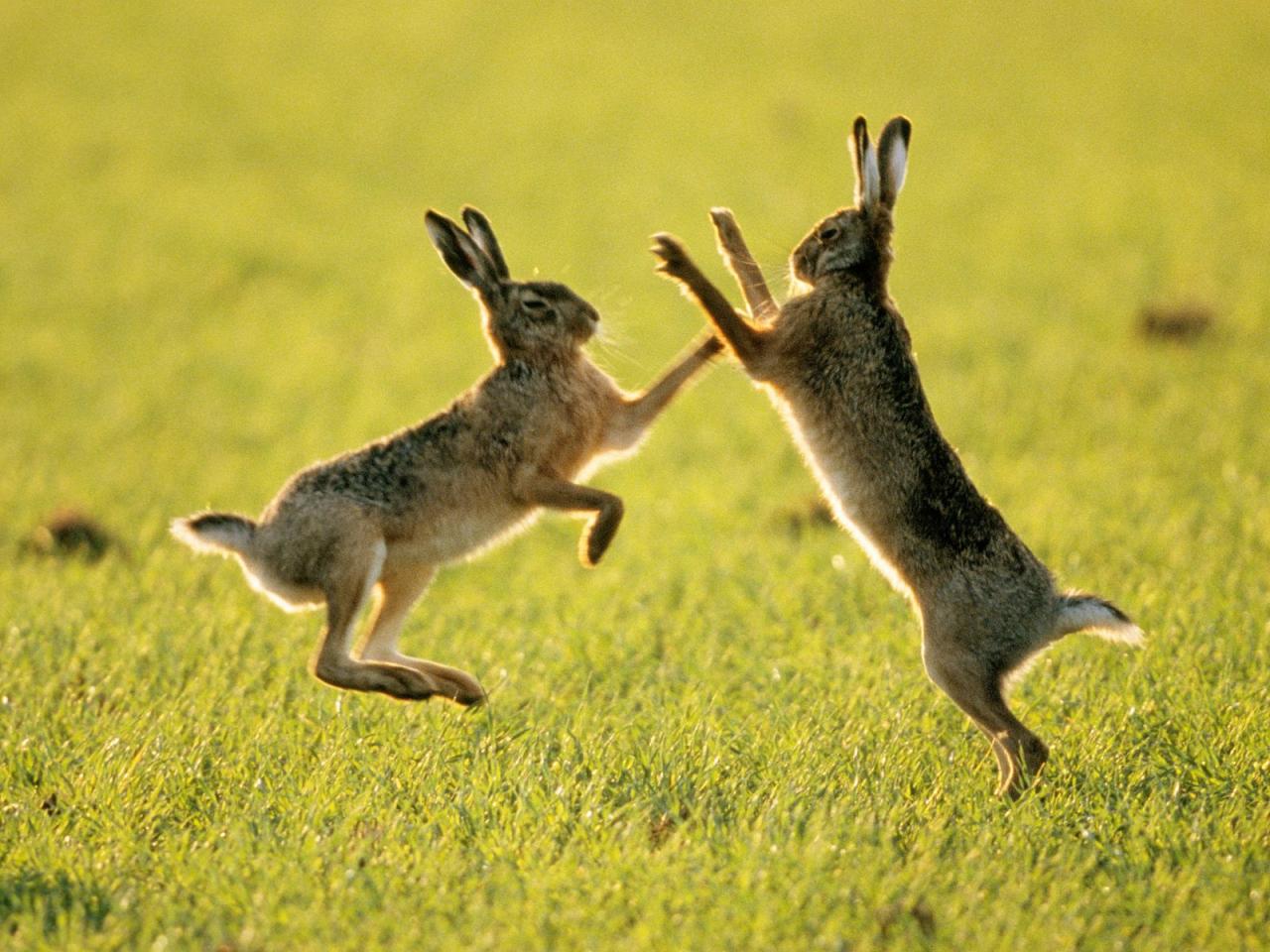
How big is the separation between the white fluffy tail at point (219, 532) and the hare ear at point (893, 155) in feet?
9.54

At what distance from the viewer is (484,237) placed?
21.8 feet

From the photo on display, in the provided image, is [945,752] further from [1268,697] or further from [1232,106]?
[1232,106]

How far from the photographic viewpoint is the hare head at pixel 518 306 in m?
6.49

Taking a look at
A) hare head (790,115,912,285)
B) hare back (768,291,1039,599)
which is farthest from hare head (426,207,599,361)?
hare head (790,115,912,285)

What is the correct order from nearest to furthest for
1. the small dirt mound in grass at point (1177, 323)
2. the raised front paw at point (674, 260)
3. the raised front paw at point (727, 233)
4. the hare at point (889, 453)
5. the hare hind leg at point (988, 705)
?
the hare hind leg at point (988, 705)
the hare at point (889, 453)
the raised front paw at point (674, 260)
the raised front paw at point (727, 233)
the small dirt mound in grass at point (1177, 323)

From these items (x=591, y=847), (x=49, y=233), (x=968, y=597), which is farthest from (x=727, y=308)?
(x=49, y=233)

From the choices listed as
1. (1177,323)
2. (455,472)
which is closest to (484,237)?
(455,472)

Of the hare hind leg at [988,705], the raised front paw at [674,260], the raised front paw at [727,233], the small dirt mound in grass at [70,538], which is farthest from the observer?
the small dirt mound in grass at [70,538]

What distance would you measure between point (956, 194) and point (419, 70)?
1128 centimetres

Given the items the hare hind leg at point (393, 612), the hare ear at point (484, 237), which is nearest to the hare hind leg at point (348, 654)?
the hare hind leg at point (393, 612)

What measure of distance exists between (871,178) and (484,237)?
165cm

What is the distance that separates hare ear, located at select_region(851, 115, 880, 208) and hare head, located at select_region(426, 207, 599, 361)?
4.00ft

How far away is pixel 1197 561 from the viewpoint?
8203mm

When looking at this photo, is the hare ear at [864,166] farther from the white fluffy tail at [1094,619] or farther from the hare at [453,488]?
the white fluffy tail at [1094,619]
